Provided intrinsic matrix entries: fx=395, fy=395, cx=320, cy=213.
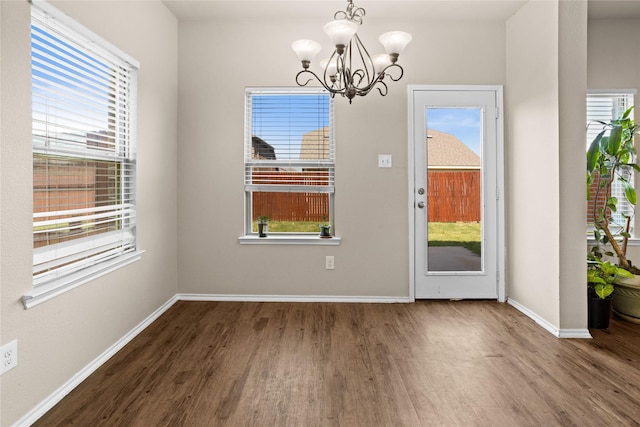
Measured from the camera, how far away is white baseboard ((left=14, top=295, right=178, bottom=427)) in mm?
1805

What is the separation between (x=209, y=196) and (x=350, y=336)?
1840 mm

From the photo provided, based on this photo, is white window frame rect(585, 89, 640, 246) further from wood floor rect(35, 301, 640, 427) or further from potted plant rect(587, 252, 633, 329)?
wood floor rect(35, 301, 640, 427)

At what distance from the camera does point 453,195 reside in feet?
12.0

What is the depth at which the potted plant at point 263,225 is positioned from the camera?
3.70 meters

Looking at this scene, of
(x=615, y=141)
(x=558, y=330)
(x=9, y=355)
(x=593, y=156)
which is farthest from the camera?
(x=593, y=156)

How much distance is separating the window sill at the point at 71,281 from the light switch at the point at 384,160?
2203 mm

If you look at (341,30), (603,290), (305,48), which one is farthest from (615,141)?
(305,48)

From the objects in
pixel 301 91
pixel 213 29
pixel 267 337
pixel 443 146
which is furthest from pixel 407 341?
pixel 213 29

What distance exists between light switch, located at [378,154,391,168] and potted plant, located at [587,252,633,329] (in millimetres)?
1808

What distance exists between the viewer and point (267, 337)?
2795 mm

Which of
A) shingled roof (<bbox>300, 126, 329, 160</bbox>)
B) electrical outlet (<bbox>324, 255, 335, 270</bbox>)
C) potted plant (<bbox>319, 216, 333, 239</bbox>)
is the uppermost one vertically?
shingled roof (<bbox>300, 126, 329, 160</bbox>)

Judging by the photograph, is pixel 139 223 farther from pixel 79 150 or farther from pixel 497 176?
pixel 497 176

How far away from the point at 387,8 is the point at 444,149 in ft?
4.33

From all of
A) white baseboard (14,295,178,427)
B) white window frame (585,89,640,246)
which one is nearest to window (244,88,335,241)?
white baseboard (14,295,178,427)
